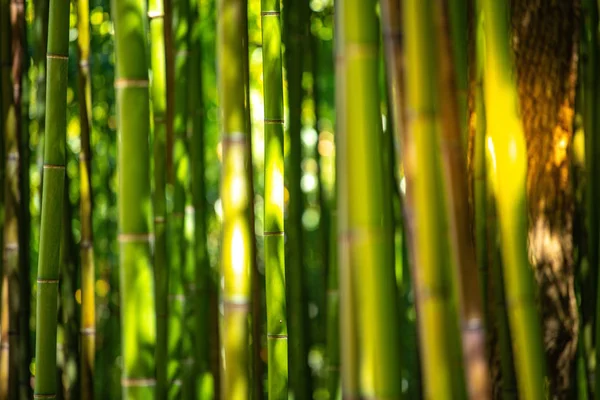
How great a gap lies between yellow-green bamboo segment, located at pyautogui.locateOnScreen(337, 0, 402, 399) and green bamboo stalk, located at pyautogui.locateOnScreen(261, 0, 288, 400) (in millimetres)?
415

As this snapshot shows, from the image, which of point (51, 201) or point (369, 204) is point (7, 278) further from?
point (369, 204)

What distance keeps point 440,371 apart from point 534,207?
892mm

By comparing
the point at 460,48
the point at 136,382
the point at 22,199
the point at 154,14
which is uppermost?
the point at 154,14

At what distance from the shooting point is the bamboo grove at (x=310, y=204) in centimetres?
57

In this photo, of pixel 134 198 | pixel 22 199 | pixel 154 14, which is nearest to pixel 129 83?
pixel 134 198

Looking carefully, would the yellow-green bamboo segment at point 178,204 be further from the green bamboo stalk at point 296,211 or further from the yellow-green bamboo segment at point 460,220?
the yellow-green bamboo segment at point 460,220

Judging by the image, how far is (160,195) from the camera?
4.60 ft

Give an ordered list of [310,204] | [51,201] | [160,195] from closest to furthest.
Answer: [51,201]
[160,195]
[310,204]

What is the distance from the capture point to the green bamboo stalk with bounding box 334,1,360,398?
0.59m

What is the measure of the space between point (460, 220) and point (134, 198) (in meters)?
0.32

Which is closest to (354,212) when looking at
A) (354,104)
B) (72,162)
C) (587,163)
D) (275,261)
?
(354,104)

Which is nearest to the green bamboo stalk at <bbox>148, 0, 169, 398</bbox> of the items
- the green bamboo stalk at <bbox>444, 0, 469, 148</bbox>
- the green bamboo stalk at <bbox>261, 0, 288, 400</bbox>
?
the green bamboo stalk at <bbox>261, 0, 288, 400</bbox>

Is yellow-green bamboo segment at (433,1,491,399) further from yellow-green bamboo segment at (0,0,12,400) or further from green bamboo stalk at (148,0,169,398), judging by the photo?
yellow-green bamboo segment at (0,0,12,400)

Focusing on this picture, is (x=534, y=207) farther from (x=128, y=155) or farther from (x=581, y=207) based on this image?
(x=128, y=155)
